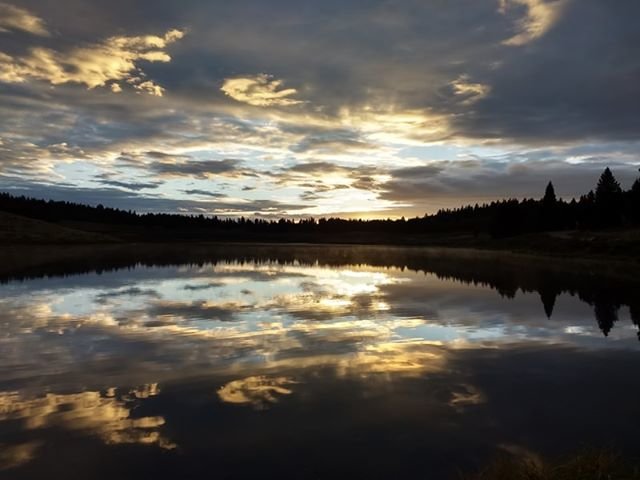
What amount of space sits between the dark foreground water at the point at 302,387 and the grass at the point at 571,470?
67cm

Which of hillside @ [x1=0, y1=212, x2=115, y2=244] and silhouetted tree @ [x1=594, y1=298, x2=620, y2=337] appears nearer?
silhouetted tree @ [x1=594, y1=298, x2=620, y2=337]

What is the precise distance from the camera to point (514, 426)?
33.5ft

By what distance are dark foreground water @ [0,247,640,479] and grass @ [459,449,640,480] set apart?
2.20ft

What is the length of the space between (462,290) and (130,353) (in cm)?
2455

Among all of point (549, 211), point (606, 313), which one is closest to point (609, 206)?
point (549, 211)

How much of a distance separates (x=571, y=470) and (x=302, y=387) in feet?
20.7

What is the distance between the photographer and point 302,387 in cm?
1242

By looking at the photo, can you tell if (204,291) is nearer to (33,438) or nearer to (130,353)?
(130,353)

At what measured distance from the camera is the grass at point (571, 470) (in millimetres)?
7305

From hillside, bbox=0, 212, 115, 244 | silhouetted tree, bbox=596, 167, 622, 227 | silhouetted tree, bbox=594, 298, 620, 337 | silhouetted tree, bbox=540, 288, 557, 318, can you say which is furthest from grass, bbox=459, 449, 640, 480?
hillside, bbox=0, 212, 115, 244

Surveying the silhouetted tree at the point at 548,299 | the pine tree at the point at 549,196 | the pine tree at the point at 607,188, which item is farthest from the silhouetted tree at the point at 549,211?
the silhouetted tree at the point at 548,299

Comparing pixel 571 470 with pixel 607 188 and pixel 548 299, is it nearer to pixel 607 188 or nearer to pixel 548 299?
pixel 548 299

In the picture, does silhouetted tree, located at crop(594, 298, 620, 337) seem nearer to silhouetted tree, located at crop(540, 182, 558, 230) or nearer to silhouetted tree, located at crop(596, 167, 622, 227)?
silhouetted tree, located at crop(596, 167, 622, 227)

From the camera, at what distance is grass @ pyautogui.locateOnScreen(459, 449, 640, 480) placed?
288 inches
